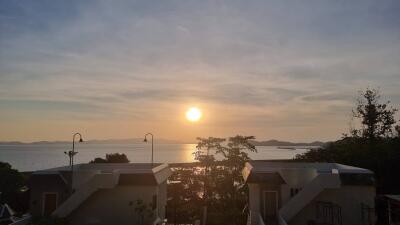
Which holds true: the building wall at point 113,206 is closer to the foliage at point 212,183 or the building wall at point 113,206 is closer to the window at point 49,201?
the window at point 49,201

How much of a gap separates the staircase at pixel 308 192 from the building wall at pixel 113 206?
7863 mm

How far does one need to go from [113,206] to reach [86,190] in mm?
1974

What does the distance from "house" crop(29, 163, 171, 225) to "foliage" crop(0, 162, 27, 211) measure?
1474 cm

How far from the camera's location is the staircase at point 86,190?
916 inches

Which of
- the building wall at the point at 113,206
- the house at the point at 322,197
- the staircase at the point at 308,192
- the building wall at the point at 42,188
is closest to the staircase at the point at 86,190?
the building wall at the point at 113,206

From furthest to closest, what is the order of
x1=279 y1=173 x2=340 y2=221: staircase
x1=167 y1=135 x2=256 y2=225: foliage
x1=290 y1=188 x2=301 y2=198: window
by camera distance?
x1=167 y1=135 x2=256 y2=225: foliage
x1=290 y1=188 x2=301 y2=198: window
x1=279 y1=173 x2=340 y2=221: staircase

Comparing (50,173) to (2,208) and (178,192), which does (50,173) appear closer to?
(2,208)

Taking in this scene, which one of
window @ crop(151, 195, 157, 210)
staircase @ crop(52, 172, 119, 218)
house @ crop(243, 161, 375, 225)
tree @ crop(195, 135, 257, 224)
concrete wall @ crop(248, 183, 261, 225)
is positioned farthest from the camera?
tree @ crop(195, 135, 257, 224)

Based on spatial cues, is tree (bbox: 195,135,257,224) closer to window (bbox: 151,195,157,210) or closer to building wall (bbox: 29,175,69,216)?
window (bbox: 151,195,157,210)

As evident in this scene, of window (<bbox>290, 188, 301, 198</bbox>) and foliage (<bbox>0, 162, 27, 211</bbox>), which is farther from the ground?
window (<bbox>290, 188, 301, 198</bbox>)

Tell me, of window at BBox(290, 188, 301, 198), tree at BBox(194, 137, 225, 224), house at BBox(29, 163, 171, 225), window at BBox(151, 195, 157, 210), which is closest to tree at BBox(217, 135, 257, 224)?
tree at BBox(194, 137, 225, 224)

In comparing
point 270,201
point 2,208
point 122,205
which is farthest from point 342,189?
point 2,208

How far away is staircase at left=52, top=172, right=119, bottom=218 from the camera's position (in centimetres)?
2327

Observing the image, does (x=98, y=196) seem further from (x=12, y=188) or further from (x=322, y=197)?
(x=12, y=188)
